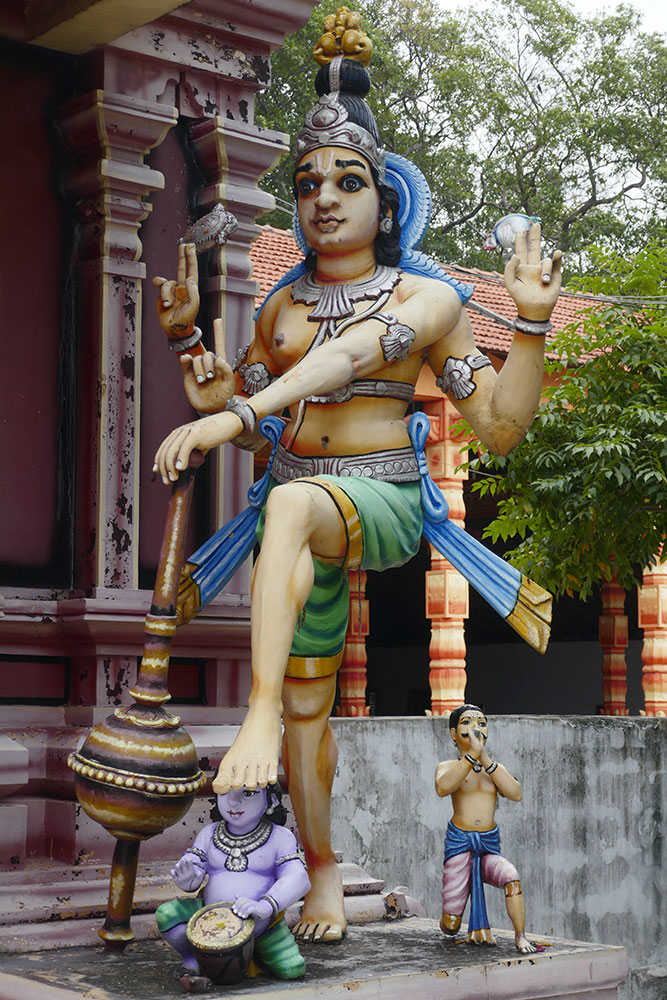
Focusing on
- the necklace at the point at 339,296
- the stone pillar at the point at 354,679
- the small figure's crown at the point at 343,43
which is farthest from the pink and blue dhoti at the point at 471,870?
the stone pillar at the point at 354,679

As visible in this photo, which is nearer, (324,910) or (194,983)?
(194,983)

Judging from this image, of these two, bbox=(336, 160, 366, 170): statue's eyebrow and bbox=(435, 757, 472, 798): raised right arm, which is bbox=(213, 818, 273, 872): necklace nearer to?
bbox=(435, 757, 472, 798): raised right arm

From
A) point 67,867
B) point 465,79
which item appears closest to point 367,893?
point 67,867

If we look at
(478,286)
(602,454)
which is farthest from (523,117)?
(602,454)

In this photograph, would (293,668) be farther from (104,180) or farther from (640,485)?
(640,485)

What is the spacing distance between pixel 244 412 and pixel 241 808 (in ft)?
3.27

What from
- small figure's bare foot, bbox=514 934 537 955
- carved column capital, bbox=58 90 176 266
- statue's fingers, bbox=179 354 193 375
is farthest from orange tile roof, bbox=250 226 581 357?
small figure's bare foot, bbox=514 934 537 955

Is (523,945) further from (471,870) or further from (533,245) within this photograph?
(533,245)

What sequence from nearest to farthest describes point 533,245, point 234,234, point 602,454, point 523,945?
1. point 523,945
2. point 533,245
3. point 234,234
4. point 602,454

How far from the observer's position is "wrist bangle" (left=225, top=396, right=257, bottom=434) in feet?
11.4

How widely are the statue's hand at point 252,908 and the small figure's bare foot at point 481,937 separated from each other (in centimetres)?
79

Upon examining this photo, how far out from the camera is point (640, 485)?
25.2ft

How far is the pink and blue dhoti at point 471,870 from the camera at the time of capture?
3.63 m

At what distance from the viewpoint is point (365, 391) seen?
12.4 ft
